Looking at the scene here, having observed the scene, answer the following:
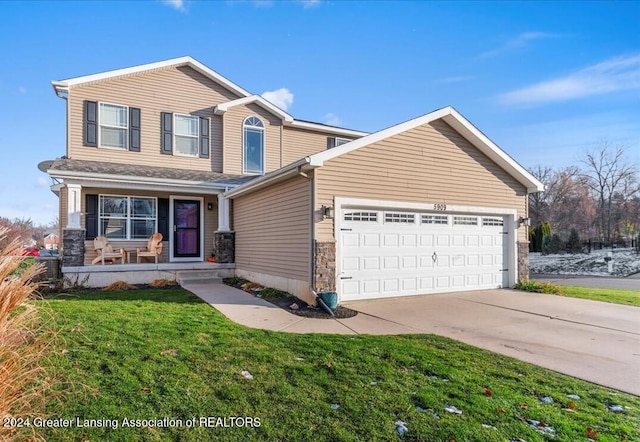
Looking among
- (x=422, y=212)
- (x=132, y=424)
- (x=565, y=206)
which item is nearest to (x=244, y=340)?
(x=132, y=424)

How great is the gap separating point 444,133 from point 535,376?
24.6 ft

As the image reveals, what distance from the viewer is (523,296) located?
9.69 metres

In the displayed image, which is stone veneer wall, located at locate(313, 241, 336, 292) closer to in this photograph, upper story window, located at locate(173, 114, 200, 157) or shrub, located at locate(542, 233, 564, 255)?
upper story window, located at locate(173, 114, 200, 157)

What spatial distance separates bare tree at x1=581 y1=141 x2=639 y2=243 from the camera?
99.3ft

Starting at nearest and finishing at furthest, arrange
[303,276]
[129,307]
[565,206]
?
[129,307] < [303,276] < [565,206]

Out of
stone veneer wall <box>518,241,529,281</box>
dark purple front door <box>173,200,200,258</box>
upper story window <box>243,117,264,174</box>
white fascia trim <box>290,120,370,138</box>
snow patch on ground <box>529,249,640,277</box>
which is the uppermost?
white fascia trim <box>290,120,370,138</box>

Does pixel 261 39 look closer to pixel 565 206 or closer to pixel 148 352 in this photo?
pixel 148 352

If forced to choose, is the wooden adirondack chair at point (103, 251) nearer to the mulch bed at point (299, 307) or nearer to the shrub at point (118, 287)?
the shrub at point (118, 287)

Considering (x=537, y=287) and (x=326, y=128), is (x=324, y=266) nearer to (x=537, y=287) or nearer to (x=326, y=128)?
(x=537, y=287)

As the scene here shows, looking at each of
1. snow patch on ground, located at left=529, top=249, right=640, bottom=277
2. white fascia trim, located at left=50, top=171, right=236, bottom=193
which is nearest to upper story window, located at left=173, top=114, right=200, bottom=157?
white fascia trim, located at left=50, top=171, right=236, bottom=193

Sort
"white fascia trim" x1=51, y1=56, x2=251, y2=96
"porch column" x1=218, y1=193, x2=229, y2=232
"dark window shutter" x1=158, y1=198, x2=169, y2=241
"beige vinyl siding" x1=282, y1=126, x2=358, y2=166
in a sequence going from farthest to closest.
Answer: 1. "beige vinyl siding" x1=282, y1=126, x2=358, y2=166
2. "dark window shutter" x1=158, y1=198, x2=169, y2=241
3. "porch column" x1=218, y1=193, x2=229, y2=232
4. "white fascia trim" x1=51, y1=56, x2=251, y2=96

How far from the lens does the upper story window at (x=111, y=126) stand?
39.3 feet

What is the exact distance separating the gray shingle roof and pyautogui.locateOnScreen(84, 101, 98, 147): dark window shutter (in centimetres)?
74

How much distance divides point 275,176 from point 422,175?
391 cm
